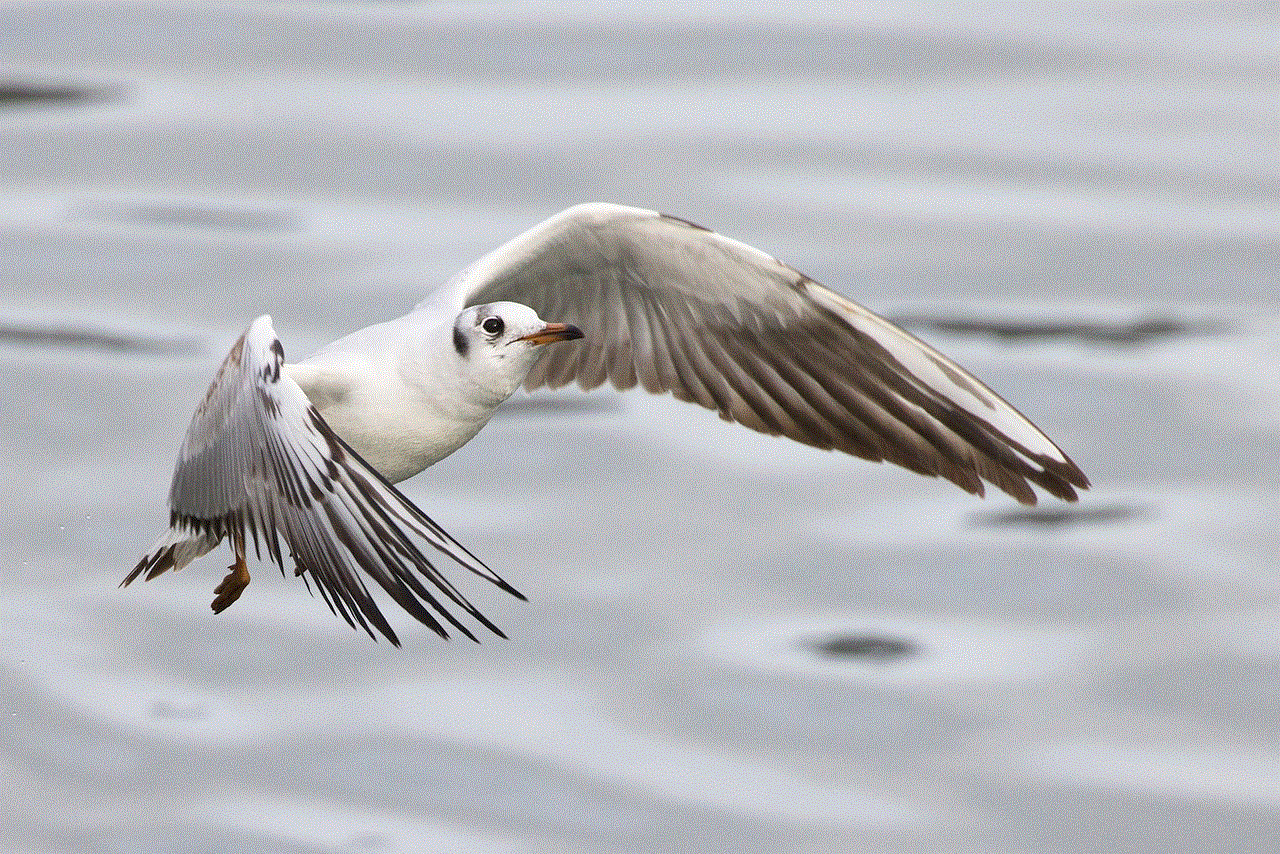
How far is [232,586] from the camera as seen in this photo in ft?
23.8

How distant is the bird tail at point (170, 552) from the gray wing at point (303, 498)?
1.01 ft

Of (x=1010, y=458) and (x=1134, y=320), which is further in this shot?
(x=1134, y=320)

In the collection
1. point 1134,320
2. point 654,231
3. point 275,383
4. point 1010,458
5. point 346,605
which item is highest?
point 1134,320

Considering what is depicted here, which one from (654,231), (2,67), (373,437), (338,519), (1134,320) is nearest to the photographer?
(338,519)

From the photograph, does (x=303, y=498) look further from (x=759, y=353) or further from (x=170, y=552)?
(x=759, y=353)

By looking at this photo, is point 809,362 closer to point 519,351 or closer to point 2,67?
point 519,351

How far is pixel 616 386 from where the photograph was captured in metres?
8.40

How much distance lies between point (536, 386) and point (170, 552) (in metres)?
1.54

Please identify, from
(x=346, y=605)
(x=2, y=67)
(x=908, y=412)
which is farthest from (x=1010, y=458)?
(x=2, y=67)

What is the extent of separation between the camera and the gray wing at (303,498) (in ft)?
20.1

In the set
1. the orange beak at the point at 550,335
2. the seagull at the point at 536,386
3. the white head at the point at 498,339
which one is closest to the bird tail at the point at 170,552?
the seagull at the point at 536,386

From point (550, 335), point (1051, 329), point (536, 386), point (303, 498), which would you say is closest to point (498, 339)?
point (550, 335)

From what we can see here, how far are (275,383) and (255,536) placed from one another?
506 millimetres

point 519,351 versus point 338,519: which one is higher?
point 519,351
